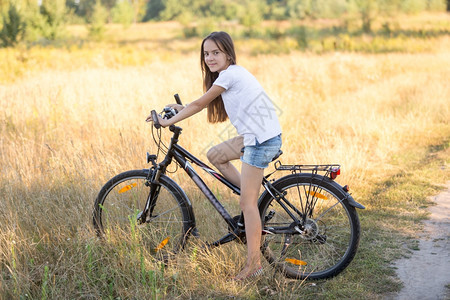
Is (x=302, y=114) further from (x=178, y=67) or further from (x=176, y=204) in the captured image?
(x=178, y=67)

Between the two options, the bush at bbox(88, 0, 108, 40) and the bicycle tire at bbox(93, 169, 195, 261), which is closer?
the bicycle tire at bbox(93, 169, 195, 261)

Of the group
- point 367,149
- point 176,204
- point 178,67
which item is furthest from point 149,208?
point 178,67

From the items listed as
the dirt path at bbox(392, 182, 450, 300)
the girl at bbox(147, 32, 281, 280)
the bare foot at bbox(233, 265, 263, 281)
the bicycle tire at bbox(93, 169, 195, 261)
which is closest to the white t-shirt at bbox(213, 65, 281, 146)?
the girl at bbox(147, 32, 281, 280)

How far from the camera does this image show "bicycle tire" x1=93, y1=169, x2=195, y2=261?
12.4 ft

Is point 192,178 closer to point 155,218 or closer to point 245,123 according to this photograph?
point 155,218

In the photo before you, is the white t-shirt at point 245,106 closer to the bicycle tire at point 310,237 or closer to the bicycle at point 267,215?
the bicycle at point 267,215

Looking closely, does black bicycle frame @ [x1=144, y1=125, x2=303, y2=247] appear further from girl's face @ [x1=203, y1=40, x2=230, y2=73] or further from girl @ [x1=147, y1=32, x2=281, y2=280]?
girl's face @ [x1=203, y1=40, x2=230, y2=73]

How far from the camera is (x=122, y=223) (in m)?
4.32

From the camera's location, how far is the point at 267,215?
3.71 metres

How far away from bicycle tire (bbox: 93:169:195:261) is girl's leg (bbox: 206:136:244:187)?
1.21 feet

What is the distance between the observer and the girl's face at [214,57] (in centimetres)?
346

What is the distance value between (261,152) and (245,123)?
0.76 ft

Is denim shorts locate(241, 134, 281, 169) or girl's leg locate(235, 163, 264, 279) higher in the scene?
denim shorts locate(241, 134, 281, 169)

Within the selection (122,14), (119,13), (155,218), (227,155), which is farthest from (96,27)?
(227,155)
